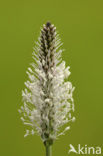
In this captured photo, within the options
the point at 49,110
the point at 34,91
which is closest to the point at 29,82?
the point at 34,91

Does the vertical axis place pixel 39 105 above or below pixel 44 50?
below

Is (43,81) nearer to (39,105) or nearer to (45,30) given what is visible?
(39,105)

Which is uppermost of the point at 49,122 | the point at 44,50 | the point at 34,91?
the point at 44,50

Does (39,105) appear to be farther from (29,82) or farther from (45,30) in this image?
(45,30)

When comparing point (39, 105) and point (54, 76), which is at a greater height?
point (54, 76)
